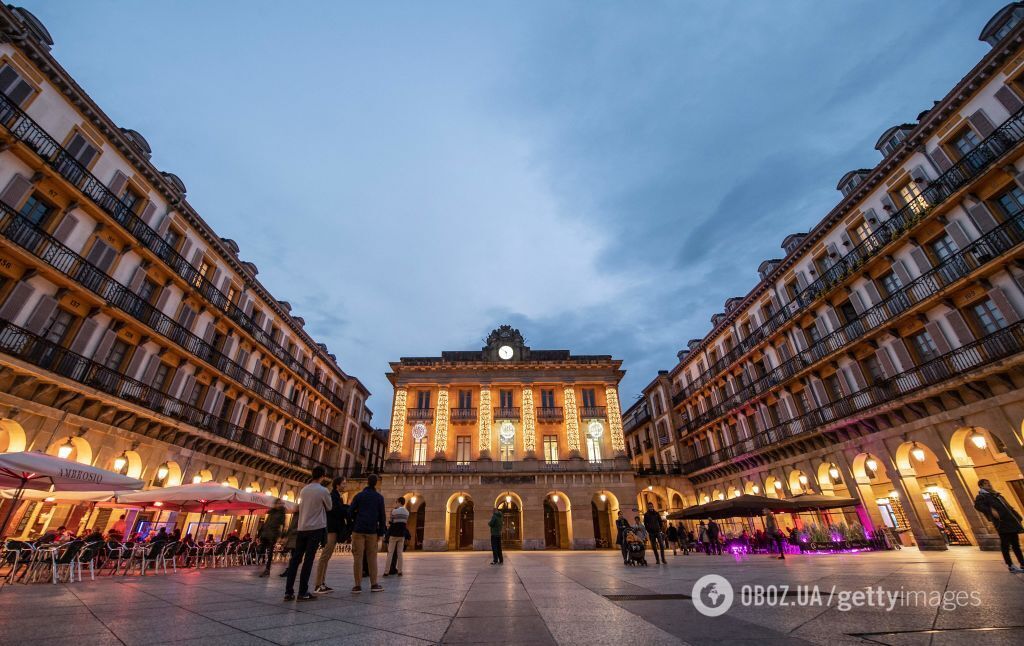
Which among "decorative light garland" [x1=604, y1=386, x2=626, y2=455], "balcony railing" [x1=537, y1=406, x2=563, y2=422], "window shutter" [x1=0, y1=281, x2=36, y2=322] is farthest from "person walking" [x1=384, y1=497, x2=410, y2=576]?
"decorative light garland" [x1=604, y1=386, x2=626, y2=455]

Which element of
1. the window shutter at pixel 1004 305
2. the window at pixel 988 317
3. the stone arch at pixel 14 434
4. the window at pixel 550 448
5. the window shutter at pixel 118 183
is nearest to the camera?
the stone arch at pixel 14 434

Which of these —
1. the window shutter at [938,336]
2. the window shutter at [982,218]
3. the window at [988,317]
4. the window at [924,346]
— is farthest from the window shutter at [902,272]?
the window shutter at [982,218]

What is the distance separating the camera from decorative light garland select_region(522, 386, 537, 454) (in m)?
30.5

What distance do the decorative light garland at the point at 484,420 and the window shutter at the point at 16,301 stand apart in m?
23.6

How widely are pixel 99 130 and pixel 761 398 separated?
113 feet

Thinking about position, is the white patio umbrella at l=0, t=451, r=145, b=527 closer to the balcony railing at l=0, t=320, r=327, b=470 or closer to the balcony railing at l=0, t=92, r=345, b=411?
the balcony railing at l=0, t=320, r=327, b=470

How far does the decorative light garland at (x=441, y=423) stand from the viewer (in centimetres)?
3042

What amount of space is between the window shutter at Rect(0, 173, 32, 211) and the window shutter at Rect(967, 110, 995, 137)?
105 ft

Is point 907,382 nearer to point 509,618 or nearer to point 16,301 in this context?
point 509,618

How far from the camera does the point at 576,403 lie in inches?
1267

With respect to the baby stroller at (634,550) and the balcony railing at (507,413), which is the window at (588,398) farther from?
the baby stroller at (634,550)

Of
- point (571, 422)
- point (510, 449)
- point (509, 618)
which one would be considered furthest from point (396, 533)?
point (571, 422)

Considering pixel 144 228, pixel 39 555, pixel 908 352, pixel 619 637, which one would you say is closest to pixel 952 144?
pixel 908 352

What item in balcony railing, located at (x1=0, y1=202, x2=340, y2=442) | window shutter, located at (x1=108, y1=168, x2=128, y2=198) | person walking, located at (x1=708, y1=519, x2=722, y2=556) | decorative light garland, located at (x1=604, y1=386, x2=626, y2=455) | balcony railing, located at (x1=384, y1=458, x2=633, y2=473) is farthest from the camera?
decorative light garland, located at (x1=604, y1=386, x2=626, y2=455)
